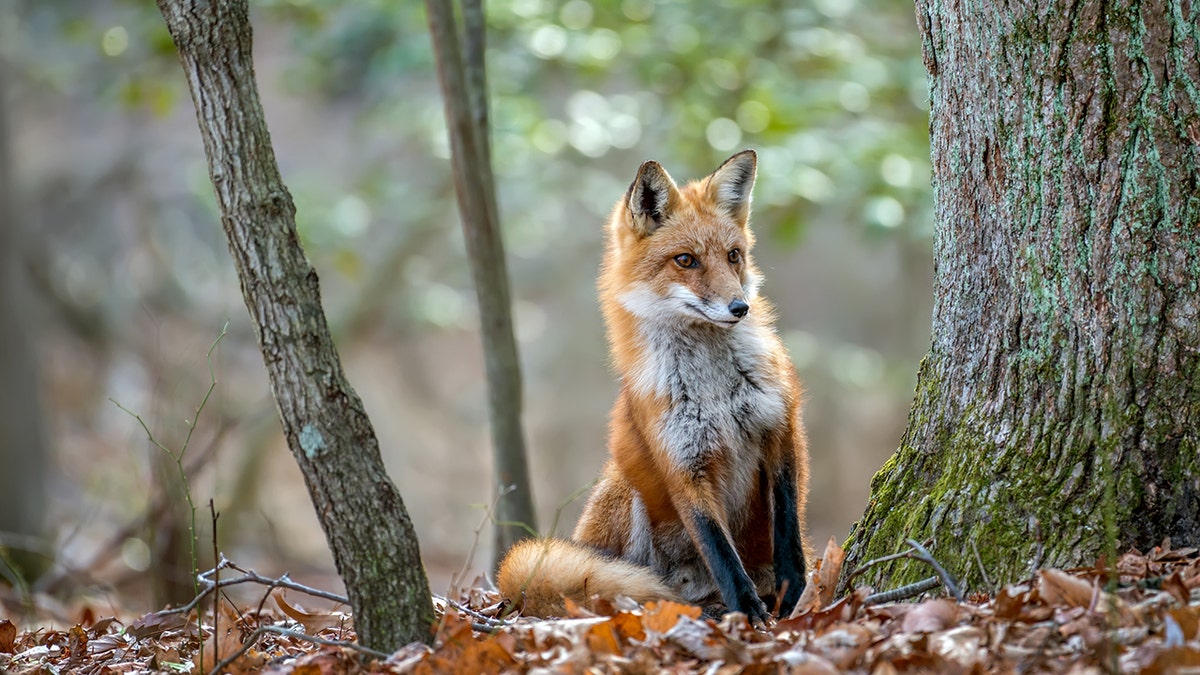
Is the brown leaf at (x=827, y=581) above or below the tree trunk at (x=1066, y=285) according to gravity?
below

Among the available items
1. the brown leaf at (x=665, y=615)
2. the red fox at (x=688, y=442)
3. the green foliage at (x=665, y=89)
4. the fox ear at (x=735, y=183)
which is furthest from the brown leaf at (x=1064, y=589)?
the green foliage at (x=665, y=89)

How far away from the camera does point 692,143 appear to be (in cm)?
862

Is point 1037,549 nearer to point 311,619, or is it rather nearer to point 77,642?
point 311,619

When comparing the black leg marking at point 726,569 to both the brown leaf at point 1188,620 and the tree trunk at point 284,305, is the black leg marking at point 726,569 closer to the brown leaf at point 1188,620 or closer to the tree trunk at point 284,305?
the tree trunk at point 284,305

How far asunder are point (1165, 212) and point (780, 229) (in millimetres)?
4703

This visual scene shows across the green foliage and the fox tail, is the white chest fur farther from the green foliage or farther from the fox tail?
the green foliage

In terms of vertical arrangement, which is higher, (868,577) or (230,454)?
(868,577)

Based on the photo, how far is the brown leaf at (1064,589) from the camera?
9.30 feet

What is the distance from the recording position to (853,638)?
2814mm

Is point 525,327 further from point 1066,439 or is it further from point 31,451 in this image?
point 1066,439

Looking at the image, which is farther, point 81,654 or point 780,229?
point 780,229

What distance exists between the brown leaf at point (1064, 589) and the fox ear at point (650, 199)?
2.43 meters

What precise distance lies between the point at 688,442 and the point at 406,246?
8846mm

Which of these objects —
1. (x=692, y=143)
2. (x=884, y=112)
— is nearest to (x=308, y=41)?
(x=692, y=143)
